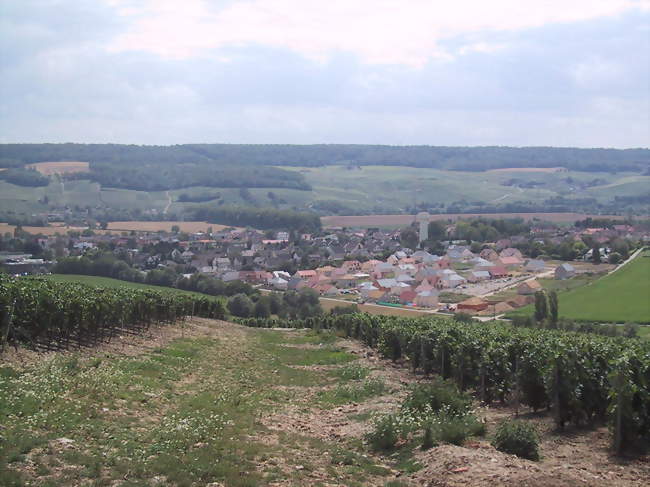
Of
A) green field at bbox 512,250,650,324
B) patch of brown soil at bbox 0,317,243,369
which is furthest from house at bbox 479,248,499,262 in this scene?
patch of brown soil at bbox 0,317,243,369

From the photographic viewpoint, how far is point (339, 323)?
4753 cm

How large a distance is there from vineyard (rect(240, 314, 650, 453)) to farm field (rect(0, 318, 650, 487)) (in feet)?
1.68

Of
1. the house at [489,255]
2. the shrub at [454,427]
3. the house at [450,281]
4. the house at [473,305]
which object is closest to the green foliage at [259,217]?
the house at [489,255]

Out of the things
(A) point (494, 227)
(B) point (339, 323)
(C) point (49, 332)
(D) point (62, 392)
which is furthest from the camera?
(A) point (494, 227)

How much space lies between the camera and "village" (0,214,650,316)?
87.4 metres

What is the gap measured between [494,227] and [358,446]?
15097 cm

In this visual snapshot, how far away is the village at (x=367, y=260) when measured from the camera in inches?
3442

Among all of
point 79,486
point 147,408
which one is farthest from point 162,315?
point 79,486

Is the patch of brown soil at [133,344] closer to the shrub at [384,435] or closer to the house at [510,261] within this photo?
the shrub at [384,435]

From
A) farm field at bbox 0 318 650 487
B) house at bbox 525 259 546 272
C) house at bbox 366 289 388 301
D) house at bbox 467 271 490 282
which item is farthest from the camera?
house at bbox 525 259 546 272

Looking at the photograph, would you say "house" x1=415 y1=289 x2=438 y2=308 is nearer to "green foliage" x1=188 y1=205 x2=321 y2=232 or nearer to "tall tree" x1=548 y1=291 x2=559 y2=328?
"tall tree" x1=548 y1=291 x2=559 y2=328

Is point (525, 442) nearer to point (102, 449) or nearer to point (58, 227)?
point (102, 449)

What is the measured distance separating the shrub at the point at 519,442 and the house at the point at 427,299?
66.8 m

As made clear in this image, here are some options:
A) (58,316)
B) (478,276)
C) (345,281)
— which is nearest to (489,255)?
(478,276)
